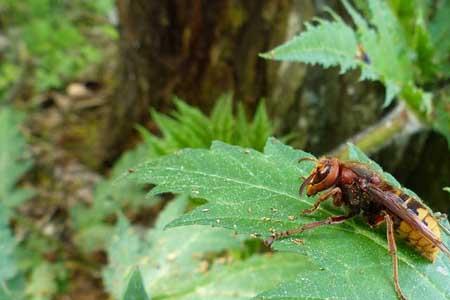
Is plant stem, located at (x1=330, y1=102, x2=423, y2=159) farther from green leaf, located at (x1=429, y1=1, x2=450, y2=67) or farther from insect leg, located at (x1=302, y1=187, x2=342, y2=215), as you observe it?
insect leg, located at (x1=302, y1=187, x2=342, y2=215)

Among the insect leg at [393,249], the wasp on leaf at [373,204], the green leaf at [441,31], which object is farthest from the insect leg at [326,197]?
the green leaf at [441,31]

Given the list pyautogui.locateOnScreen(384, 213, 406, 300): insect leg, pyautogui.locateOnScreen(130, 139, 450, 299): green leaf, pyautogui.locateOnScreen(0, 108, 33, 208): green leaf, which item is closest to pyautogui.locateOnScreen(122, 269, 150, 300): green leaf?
pyautogui.locateOnScreen(130, 139, 450, 299): green leaf

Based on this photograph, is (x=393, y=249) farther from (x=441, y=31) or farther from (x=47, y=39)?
(x=47, y=39)

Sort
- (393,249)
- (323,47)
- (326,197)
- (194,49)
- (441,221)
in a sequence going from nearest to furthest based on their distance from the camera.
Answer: (393,249), (326,197), (441,221), (323,47), (194,49)

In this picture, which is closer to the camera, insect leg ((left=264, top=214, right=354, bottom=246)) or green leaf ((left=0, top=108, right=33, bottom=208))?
insect leg ((left=264, top=214, right=354, bottom=246))

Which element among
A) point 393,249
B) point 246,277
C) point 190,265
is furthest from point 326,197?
point 190,265

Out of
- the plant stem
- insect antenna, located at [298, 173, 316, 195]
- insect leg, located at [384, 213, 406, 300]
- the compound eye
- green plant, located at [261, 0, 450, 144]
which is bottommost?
the plant stem

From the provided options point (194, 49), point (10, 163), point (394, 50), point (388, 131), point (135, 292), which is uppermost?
point (394, 50)
